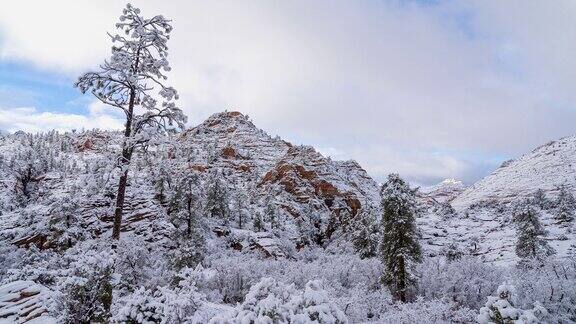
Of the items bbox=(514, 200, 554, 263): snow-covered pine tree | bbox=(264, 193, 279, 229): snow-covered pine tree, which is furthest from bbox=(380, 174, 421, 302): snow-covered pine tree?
bbox=(264, 193, 279, 229): snow-covered pine tree

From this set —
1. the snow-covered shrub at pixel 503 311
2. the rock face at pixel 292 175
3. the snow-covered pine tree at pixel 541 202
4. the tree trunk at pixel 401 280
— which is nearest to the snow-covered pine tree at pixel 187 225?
the tree trunk at pixel 401 280

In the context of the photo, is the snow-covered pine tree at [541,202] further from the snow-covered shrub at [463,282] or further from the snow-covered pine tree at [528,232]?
the snow-covered shrub at [463,282]

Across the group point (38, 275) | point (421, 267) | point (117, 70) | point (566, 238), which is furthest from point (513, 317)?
point (566, 238)

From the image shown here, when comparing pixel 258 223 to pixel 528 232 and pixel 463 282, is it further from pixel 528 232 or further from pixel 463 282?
pixel 463 282

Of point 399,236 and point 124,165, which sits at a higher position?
point 124,165

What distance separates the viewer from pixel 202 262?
25.9 meters

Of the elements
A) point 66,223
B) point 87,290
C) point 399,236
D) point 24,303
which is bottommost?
point 24,303

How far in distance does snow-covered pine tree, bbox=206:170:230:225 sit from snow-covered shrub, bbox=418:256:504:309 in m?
43.0

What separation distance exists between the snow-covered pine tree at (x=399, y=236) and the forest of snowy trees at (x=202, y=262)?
0.08 metres

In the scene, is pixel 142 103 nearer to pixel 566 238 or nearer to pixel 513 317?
pixel 513 317

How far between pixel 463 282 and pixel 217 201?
50.3 m

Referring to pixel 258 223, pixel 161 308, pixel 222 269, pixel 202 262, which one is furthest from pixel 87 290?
pixel 258 223

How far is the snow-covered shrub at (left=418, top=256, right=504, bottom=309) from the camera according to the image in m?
16.0

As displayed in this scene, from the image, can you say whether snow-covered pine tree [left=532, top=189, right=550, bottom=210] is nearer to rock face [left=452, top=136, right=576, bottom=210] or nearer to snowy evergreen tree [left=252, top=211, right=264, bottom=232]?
rock face [left=452, top=136, right=576, bottom=210]
